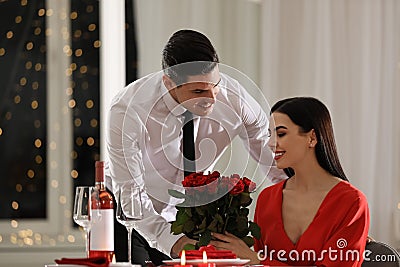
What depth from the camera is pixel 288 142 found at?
2.19m

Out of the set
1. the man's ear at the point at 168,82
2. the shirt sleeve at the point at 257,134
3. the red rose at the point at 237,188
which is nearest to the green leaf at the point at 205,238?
the red rose at the point at 237,188

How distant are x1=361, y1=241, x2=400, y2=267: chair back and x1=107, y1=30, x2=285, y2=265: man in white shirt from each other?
0.43 meters

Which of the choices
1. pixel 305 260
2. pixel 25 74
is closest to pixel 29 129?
pixel 25 74

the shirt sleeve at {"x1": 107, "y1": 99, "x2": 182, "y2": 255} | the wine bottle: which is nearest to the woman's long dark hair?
the shirt sleeve at {"x1": 107, "y1": 99, "x2": 182, "y2": 255}

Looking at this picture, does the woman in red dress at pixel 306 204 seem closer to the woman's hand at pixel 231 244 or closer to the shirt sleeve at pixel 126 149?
the woman's hand at pixel 231 244

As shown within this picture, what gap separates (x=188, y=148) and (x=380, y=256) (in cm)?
76

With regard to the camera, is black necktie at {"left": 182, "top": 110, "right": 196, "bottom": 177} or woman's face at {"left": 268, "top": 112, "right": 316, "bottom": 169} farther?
black necktie at {"left": 182, "top": 110, "right": 196, "bottom": 177}

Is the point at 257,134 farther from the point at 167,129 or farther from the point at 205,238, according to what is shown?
the point at 205,238

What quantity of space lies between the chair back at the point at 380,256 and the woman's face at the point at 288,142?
311 mm

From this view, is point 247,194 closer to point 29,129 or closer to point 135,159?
point 135,159

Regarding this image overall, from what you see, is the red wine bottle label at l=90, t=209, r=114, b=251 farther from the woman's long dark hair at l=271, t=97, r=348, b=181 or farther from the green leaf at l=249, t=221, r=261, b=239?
the woman's long dark hair at l=271, t=97, r=348, b=181

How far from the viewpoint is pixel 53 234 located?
3229 mm

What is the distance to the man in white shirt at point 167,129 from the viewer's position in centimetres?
234

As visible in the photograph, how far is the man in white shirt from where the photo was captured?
234 cm
